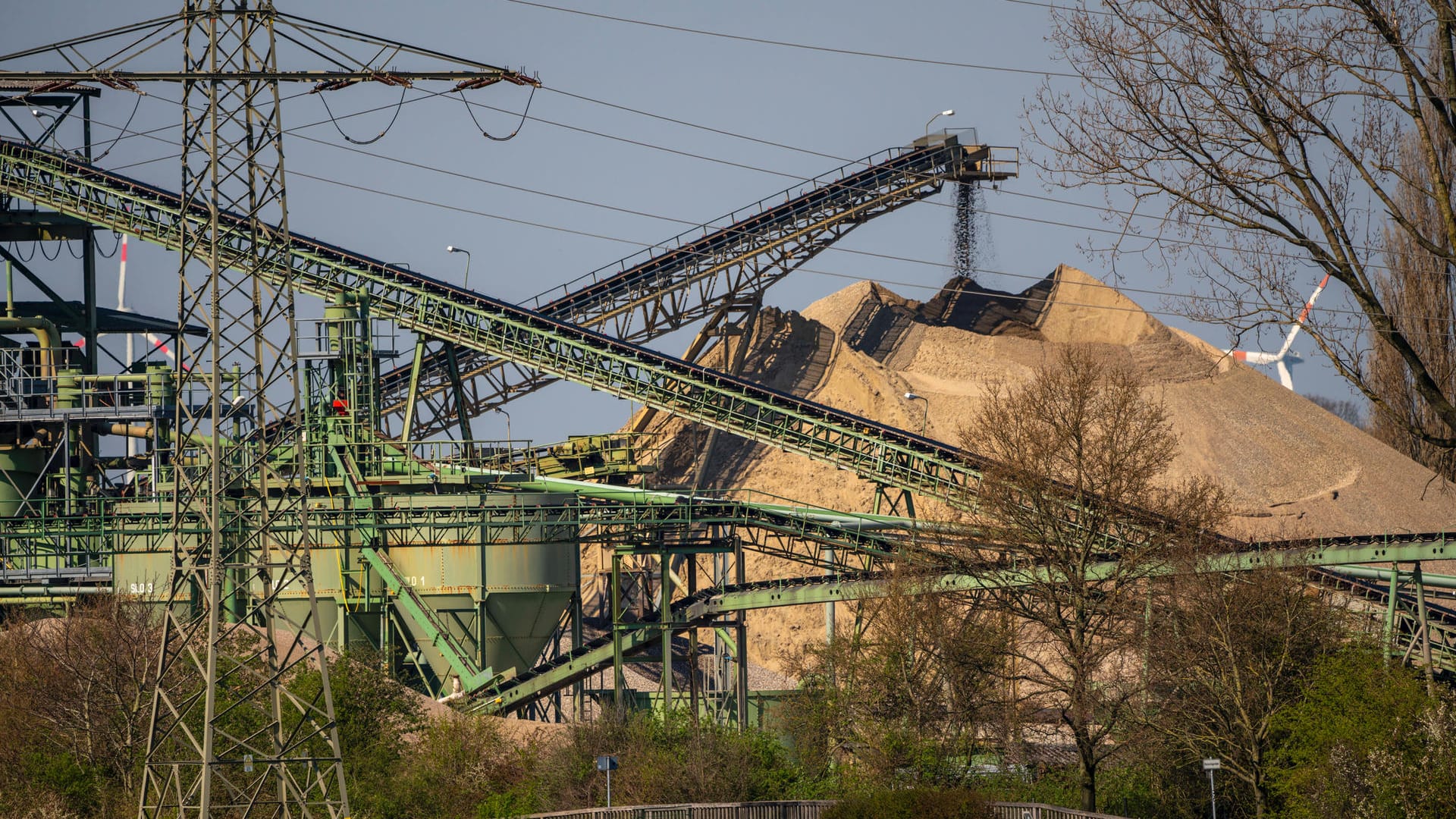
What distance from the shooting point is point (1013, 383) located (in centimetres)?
6294

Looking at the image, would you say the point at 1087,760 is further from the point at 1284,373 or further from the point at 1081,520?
the point at 1284,373

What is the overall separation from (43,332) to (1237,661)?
3659 centimetres

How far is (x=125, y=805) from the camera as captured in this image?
1009 inches

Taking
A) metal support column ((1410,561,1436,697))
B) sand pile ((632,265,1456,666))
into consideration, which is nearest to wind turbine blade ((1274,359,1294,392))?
sand pile ((632,265,1456,666))

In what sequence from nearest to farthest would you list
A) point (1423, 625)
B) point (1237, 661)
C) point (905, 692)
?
point (1237, 661) → point (1423, 625) → point (905, 692)

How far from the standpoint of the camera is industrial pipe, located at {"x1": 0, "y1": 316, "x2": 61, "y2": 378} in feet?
154

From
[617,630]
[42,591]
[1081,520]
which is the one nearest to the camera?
[1081,520]

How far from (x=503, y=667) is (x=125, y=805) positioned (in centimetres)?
1569

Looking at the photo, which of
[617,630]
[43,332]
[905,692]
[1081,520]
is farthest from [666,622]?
[43,332]

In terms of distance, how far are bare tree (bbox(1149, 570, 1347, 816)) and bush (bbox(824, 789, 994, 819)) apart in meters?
6.07

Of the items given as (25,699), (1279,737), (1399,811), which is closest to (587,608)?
(25,699)

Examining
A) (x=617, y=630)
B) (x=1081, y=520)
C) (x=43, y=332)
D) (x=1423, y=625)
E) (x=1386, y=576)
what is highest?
(x=43, y=332)

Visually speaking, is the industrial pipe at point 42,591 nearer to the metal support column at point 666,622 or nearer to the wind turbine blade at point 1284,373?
the metal support column at point 666,622

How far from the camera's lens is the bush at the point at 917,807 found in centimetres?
2267
